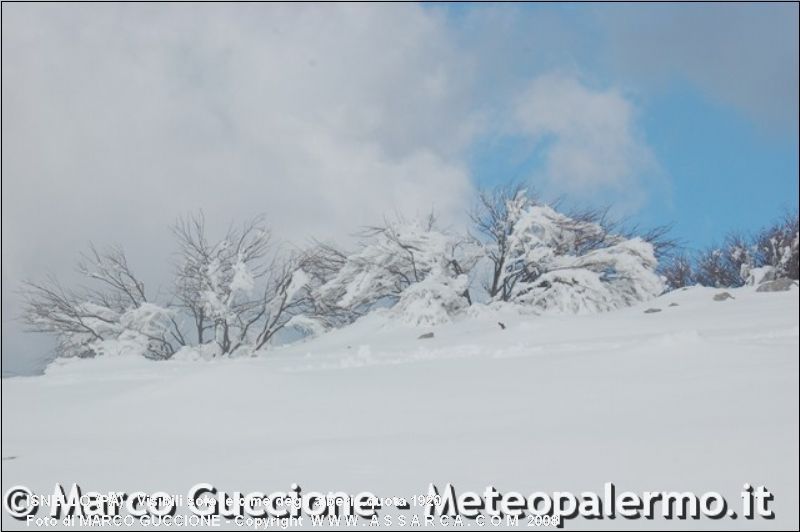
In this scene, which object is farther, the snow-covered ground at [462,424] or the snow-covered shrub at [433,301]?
the snow-covered shrub at [433,301]

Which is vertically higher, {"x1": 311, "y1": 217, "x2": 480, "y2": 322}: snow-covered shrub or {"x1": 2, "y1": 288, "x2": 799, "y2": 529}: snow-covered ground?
{"x1": 311, "y1": 217, "x2": 480, "y2": 322}: snow-covered shrub

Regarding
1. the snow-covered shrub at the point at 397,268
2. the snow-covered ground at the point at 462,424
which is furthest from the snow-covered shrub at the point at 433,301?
the snow-covered ground at the point at 462,424

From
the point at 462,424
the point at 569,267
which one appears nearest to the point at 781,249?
the point at 569,267

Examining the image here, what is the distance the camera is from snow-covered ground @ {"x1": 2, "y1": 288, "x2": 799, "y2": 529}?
4.55 meters

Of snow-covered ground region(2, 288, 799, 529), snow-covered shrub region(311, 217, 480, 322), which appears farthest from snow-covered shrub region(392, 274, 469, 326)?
snow-covered ground region(2, 288, 799, 529)

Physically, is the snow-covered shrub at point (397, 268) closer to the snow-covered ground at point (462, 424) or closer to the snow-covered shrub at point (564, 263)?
the snow-covered shrub at point (564, 263)

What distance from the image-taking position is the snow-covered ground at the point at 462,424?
4.55 metres

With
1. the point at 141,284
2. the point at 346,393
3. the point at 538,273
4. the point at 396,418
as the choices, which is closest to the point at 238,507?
the point at 396,418

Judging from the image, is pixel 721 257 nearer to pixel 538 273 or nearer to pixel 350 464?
pixel 538 273

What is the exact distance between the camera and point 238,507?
4.22 meters

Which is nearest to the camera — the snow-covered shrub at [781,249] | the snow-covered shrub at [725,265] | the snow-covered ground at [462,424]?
the snow-covered ground at [462,424]

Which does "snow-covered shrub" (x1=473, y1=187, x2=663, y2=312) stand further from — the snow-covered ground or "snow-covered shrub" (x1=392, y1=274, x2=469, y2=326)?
the snow-covered ground

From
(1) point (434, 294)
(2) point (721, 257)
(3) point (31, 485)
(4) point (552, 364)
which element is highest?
(2) point (721, 257)

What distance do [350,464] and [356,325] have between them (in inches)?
621
